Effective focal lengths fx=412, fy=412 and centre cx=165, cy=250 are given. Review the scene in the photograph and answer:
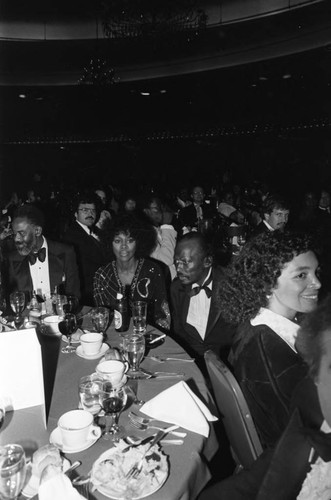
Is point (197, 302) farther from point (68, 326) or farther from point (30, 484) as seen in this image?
point (30, 484)

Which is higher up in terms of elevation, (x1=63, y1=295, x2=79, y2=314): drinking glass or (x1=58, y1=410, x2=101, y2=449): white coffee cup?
(x1=63, y1=295, x2=79, y2=314): drinking glass

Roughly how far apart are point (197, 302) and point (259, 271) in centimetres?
99

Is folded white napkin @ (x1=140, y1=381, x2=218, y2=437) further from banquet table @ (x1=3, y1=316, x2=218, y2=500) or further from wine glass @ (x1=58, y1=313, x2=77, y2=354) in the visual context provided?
wine glass @ (x1=58, y1=313, x2=77, y2=354)

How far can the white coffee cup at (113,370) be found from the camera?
177cm

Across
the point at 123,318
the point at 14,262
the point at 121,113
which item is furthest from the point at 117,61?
the point at 123,318

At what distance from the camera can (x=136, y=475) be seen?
1.24m

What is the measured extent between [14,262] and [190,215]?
4619 millimetres

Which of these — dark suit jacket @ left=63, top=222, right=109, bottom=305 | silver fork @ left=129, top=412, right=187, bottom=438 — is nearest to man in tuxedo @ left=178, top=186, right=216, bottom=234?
dark suit jacket @ left=63, top=222, right=109, bottom=305

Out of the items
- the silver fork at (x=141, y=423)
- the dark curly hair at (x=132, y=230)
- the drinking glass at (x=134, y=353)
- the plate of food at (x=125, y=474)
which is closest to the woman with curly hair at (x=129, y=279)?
the dark curly hair at (x=132, y=230)

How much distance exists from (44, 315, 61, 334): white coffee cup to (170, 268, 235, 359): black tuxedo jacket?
91cm

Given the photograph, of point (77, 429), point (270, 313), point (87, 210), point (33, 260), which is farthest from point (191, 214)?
point (77, 429)

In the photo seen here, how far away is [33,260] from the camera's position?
346 cm

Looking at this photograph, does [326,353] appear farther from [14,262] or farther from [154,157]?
[154,157]

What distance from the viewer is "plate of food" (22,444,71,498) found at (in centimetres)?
124
